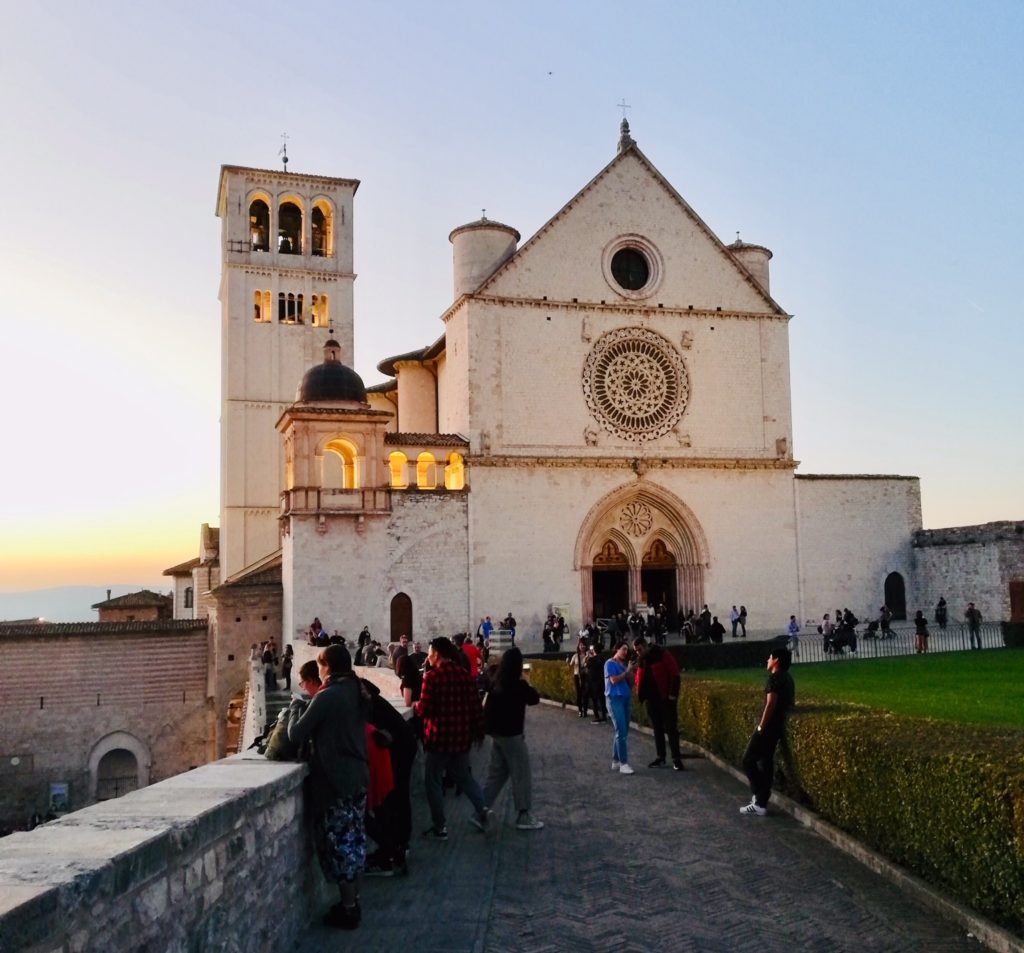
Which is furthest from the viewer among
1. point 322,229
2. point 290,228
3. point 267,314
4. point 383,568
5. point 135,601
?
point 135,601

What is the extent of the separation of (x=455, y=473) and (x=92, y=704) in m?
15.6

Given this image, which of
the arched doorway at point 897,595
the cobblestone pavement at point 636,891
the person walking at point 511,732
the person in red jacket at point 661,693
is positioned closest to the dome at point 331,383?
the arched doorway at point 897,595

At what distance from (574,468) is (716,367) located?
7.07m

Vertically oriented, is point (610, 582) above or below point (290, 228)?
below

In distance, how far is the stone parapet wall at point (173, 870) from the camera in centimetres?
350

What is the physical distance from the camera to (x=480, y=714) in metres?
10.1

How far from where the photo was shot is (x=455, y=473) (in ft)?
113

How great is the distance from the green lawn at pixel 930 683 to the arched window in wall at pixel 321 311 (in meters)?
27.4

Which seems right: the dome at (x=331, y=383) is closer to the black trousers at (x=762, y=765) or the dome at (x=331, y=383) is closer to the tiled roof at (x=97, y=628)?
the tiled roof at (x=97, y=628)

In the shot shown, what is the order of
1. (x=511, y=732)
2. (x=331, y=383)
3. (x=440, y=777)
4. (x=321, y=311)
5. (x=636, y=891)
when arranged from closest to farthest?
(x=636, y=891) → (x=440, y=777) → (x=511, y=732) → (x=331, y=383) → (x=321, y=311)

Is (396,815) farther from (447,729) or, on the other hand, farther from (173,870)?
(173,870)

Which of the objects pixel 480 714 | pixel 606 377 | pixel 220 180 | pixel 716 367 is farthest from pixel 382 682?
pixel 220 180

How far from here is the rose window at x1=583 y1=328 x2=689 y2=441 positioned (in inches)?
1417

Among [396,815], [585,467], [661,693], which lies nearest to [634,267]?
[585,467]
